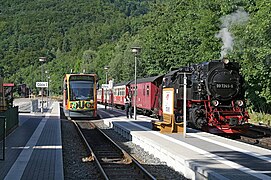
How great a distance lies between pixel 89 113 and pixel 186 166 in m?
22.7

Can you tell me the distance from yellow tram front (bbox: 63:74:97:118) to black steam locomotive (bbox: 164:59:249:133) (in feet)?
44.9

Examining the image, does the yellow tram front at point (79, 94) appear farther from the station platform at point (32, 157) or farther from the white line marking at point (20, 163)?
the white line marking at point (20, 163)

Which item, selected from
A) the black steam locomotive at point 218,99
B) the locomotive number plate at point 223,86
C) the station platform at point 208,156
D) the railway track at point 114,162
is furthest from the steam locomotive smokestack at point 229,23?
the railway track at point 114,162

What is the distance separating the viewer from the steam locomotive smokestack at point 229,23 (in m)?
29.2

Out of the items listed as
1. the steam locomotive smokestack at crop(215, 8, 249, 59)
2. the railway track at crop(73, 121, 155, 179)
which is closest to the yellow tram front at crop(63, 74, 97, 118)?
the steam locomotive smokestack at crop(215, 8, 249, 59)

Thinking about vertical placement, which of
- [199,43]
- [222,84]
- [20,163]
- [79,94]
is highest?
[199,43]

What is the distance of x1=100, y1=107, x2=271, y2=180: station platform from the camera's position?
35.1 feet

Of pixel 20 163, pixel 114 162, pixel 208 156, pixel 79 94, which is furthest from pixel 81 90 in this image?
pixel 208 156

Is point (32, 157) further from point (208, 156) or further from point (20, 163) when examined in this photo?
point (208, 156)

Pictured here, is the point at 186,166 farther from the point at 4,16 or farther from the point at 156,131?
the point at 4,16

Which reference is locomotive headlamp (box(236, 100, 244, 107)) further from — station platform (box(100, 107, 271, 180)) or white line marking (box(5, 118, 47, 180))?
white line marking (box(5, 118, 47, 180))

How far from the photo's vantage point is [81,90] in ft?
110

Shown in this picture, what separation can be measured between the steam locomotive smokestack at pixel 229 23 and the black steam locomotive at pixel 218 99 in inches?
304

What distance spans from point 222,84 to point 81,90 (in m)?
15.4
